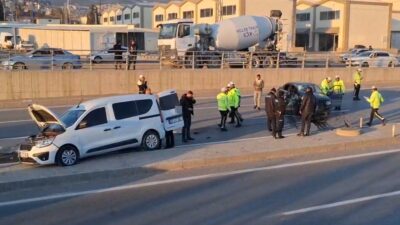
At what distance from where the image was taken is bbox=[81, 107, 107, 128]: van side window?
12914 mm

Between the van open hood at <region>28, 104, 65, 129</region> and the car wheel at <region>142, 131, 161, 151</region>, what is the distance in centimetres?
242

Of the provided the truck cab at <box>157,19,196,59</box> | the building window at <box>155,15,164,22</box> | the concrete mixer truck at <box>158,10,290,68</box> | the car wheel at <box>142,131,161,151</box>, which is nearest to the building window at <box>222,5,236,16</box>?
the building window at <box>155,15,164,22</box>

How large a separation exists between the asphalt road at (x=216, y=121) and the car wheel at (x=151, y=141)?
152cm

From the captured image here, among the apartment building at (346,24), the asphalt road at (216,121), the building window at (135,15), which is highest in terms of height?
the building window at (135,15)

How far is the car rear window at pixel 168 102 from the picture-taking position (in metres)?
14.9

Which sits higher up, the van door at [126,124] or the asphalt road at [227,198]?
the van door at [126,124]

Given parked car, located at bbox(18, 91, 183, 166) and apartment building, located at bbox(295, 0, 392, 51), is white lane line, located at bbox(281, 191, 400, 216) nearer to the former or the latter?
parked car, located at bbox(18, 91, 183, 166)

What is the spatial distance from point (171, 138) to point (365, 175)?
5658mm

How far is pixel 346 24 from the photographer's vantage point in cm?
8312

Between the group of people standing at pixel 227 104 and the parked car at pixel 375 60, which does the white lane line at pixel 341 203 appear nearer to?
the group of people standing at pixel 227 104

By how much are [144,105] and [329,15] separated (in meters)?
78.0

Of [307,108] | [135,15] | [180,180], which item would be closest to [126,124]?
[180,180]

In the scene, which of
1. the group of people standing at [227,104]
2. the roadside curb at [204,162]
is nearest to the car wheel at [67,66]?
the group of people standing at [227,104]

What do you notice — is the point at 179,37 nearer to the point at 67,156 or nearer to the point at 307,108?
the point at 307,108
